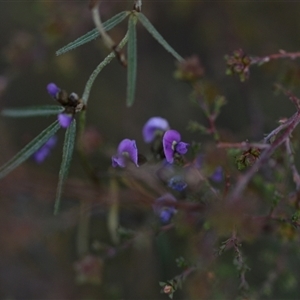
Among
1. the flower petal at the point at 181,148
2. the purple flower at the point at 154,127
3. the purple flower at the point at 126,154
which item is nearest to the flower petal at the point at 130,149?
the purple flower at the point at 126,154

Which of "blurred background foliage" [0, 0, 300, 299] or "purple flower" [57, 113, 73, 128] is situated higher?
"purple flower" [57, 113, 73, 128]

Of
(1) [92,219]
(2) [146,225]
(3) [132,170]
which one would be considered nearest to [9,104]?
(1) [92,219]

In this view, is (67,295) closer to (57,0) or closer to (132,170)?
(132,170)

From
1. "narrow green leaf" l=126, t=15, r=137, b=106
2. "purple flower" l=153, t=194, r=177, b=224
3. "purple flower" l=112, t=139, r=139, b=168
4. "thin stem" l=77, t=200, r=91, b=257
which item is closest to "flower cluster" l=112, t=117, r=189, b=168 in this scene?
"purple flower" l=112, t=139, r=139, b=168

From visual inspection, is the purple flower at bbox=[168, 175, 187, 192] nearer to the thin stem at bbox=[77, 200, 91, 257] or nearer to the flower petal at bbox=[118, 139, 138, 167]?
the flower petal at bbox=[118, 139, 138, 167]

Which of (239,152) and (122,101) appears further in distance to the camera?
(122,101)

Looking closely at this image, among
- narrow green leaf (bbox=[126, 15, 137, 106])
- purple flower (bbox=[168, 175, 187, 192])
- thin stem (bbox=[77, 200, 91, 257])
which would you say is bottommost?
thin stem (bbox=[77, 200, 91, 257])

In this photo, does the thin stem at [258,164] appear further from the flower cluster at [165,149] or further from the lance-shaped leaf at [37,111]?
the lance-shaped leaf at [37,111]
